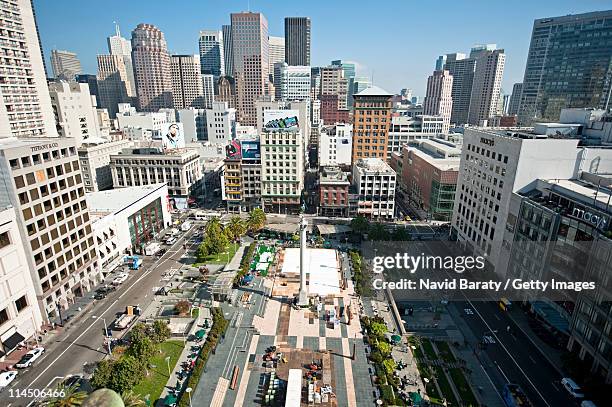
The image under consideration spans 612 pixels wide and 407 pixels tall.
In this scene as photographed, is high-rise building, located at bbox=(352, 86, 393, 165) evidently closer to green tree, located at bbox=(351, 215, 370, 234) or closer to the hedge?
green tree, located at bbox=(351, 215, 370, 234)

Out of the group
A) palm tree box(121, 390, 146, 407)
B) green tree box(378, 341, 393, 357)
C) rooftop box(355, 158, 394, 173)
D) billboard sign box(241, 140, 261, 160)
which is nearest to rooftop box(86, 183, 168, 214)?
billboard sign box(241, 140, 261, 160)

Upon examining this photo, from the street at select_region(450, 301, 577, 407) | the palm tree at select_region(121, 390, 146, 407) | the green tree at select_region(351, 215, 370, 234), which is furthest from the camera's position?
the green tree at select_region(351, 215, 370, 234)

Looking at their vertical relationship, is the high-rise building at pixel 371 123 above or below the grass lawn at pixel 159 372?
above

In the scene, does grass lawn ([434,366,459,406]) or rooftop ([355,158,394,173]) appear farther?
rooftop ([355,158,394,173])

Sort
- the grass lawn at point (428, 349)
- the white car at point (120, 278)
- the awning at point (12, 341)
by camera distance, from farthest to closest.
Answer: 1. the white car at point (120, 278)
2. the grass lawn at point (428, 349)
3. the awning at point (12, 341)

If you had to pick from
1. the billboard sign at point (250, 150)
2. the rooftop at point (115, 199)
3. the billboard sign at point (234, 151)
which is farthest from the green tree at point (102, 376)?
the billboard sign at point (234, 151)

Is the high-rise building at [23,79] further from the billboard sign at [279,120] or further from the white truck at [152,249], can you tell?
the billboard sign at [279,120]
